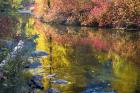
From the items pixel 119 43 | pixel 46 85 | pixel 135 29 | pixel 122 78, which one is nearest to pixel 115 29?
pixel 135 29

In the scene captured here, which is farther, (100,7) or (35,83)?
(100,7)

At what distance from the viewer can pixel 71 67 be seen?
21.8m

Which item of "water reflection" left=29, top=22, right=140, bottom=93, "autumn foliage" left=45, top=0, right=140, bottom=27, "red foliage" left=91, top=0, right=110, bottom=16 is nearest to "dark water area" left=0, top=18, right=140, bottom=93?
"water reflection" left=29, top=22, right=140, bottom=93

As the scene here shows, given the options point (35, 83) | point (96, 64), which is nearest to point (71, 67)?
point (96, 64)

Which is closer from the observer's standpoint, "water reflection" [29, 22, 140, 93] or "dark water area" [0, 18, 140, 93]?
"dark water area" [0, 18, 140, 93]

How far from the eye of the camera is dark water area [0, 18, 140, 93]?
1220cm

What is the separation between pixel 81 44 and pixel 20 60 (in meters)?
21.1

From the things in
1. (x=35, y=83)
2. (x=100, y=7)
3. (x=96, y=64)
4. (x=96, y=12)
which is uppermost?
(x=100, y=7)

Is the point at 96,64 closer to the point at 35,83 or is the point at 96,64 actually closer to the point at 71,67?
the point at 71,67

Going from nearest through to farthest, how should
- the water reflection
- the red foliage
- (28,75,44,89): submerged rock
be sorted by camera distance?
(28,75,44,89): submerged rock < the water reflection < the red foliage

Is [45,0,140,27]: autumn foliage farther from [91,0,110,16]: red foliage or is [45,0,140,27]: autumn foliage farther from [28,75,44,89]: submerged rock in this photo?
[28,75,44,89]: submerged rock

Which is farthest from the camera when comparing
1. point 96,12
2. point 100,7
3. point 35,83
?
point 100,7

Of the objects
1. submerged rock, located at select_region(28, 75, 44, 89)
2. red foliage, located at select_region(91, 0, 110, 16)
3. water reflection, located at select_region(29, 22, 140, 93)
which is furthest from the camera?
red foliage, located at select_region(91, 0, 110, 16)

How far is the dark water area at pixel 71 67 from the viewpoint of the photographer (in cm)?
1220
